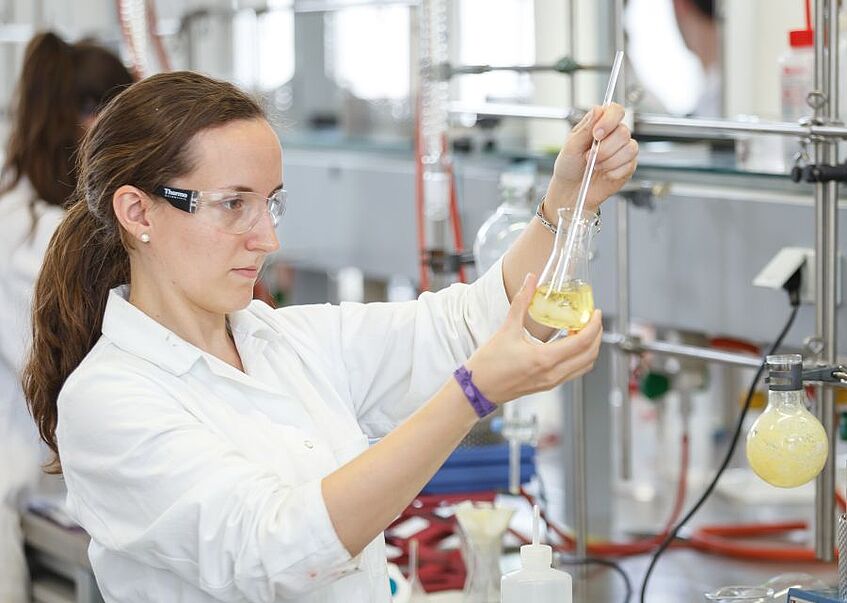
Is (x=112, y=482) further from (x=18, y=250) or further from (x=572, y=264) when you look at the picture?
(x=18, y=250)

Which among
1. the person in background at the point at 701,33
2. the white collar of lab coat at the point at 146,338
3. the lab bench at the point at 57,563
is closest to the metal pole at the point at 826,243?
the white collar of lab coat at the point at 146,338

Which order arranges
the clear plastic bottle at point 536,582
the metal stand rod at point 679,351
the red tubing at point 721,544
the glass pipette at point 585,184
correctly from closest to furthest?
the glass pipette at point 585,184, the clear plastic bottle at point 536,582, the metal stand rod at point 679,351, the red tubing at point 721,544

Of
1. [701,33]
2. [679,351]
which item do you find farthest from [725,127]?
[701,33]

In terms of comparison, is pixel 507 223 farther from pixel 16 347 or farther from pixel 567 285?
pixel 16 347

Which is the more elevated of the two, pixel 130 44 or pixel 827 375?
pixel 130 44

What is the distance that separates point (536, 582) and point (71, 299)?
64 centimetres

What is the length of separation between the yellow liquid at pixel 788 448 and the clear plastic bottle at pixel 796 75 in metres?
0.65

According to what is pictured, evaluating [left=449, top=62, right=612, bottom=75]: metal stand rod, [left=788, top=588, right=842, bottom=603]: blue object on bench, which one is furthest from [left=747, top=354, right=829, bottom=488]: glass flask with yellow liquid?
[left=449, top=62, right=612, bottom=75]: metal stand rod

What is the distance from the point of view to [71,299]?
5.25ft

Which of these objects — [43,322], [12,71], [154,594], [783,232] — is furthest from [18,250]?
[12,71]

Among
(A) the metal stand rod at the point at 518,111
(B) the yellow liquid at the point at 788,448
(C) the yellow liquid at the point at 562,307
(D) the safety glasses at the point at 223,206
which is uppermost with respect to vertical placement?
(A) the metal stand rod at the point at 518,111

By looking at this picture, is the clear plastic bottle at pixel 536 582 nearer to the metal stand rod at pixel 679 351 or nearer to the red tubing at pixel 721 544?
the metal stand rod at pixel 679 351

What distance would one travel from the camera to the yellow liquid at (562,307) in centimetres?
130

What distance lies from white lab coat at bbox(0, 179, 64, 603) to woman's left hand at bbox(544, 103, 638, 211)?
4.10 ft
